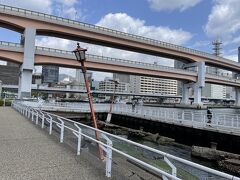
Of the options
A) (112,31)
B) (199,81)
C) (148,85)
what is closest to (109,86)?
(148,85)

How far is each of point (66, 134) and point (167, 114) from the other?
642 inches

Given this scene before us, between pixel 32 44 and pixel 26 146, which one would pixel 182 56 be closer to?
pixel 32 44

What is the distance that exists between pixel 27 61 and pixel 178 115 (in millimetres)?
30137

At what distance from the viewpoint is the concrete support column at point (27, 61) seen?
4231 centimetres

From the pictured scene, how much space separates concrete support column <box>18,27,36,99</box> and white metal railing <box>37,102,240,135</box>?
33.0 feet

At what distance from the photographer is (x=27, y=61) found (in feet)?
139

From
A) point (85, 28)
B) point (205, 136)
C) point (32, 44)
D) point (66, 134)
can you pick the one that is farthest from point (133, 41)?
point (66, 134)

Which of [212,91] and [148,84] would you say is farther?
[212,91]

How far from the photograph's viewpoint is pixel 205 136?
18172 mm

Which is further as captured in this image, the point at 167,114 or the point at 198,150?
the point at 167,114

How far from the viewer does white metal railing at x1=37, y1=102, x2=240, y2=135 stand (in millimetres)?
17880

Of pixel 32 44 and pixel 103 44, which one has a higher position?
pixel 103 44

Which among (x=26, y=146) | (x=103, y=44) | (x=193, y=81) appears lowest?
(x=26, y=146)

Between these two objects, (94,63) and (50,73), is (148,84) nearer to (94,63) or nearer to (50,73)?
(50,73)
